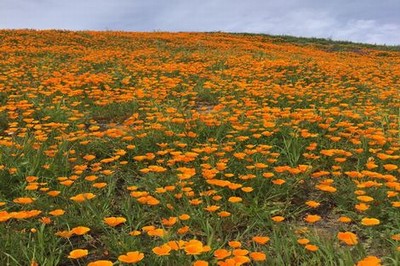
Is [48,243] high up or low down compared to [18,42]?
down

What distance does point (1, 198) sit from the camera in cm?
327

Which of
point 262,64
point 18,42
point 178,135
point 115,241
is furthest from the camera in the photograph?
point 18,42

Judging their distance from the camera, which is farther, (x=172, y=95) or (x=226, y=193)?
(x=172, y=95)

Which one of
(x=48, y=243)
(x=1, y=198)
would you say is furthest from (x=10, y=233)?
(x=1, y=198)

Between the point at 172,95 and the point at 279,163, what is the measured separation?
13.1 feet

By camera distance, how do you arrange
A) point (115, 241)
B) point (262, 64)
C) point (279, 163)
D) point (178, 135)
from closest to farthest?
1. point (115, 241)
2. point (279, 163)
3. point (178, 135)
4. point (262, 64)

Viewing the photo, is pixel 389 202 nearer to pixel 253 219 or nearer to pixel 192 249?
pixel 253 219

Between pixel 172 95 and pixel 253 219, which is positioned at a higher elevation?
pixel 172 95

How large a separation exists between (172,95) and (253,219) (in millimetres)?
4966

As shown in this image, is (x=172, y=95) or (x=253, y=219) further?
(x=172, y=95)

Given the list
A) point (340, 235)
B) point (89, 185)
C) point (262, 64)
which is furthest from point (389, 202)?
point (262, 64)

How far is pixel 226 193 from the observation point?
3443 mm

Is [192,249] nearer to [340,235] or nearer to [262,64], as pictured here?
[340,235]

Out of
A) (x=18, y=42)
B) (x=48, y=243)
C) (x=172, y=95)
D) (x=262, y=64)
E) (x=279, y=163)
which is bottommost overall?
(x=48, y=243)
